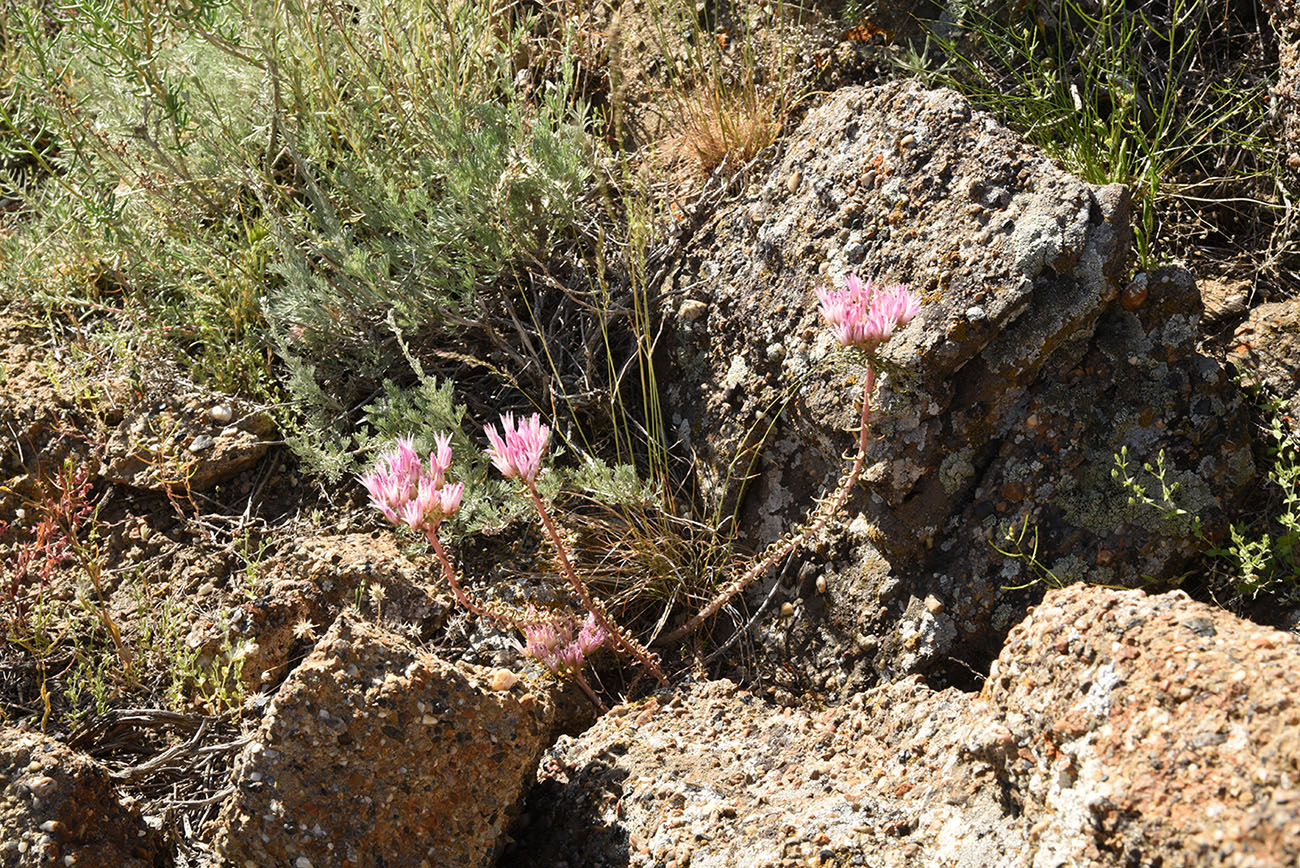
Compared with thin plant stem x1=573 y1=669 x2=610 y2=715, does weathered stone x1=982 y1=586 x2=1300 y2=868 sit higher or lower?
higher

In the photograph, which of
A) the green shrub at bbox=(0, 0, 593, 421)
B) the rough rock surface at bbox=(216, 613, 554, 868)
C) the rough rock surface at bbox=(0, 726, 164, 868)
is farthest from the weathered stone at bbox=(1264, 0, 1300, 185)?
the rough rock surface at bbox=(0, 726, 164, 868)

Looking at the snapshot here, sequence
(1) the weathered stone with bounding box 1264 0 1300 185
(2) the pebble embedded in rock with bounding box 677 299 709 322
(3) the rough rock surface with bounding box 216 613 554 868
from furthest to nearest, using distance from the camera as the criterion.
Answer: (2) the pebble embedded in rock with bounding box 677 299 709 322 < (1) the weathered stone with bounding box 1264 0 1300 185 < (3) the rough rock surface with bounding box 216 613 554 868

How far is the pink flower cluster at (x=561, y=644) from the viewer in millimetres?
2703

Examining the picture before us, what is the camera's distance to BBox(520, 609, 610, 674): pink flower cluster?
106 inches

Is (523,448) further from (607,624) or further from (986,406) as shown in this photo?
(986,406)

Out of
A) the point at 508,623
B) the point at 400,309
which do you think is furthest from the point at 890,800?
the point at 400,309

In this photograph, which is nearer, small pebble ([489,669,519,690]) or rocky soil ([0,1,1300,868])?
rocky soil ([0,1,1300,868])

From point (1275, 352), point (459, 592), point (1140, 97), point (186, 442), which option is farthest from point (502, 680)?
point (1140, 97)

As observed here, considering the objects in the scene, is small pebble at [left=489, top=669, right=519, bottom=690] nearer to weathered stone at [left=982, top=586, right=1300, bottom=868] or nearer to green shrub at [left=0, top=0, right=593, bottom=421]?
Answer: weathered stone at [left=982, top=586, right=1300, bottom=868]

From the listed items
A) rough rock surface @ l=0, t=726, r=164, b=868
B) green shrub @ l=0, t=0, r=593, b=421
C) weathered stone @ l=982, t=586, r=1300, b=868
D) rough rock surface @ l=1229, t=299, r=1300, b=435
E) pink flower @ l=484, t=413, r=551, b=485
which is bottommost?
rough rock surface @ l=1229, t=299, r=1300, b=435

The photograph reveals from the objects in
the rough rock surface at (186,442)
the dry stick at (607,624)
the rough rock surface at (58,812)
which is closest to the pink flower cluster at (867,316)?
the dry stick at (607,624)

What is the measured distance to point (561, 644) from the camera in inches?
108

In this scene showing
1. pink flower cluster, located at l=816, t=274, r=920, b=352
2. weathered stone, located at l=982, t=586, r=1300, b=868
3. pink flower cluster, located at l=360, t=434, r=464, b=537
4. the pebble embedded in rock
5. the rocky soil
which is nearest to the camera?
weathered stone, located at l=982, t=586, r=1300, b=868

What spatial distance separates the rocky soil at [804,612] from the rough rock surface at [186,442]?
13 mm
